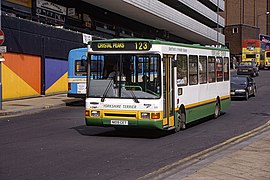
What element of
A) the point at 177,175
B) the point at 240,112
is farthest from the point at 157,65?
the point at 240,112

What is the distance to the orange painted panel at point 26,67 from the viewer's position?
27656 millimetres

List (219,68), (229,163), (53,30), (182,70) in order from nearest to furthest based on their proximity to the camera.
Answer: (229,163)
(182,70)
(219,68)
(53,30)

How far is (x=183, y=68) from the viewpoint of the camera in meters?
15.6

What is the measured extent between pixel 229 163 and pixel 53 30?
24243 mm

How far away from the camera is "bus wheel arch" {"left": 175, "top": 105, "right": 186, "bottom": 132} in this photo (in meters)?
15.3

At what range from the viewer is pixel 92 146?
12.5 m

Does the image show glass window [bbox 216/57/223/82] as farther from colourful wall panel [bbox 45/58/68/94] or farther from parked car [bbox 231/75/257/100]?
colourful wall panel [bbox 45/58/68/94]

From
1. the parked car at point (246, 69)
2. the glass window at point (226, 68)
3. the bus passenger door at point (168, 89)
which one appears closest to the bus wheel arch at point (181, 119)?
the bus passenger door at point (168, 89)

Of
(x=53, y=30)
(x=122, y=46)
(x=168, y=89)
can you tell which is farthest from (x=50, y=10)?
(x=168, y=89)

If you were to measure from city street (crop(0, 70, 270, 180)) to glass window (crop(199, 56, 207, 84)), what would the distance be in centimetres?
160

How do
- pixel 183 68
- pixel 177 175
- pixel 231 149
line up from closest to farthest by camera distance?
pixel 177 175 → pixel 231 149 → pixel 183 68

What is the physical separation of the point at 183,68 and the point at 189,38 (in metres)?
59.6

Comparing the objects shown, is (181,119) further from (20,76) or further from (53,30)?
(53,30)

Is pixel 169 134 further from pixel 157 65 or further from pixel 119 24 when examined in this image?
pixel 119 24
